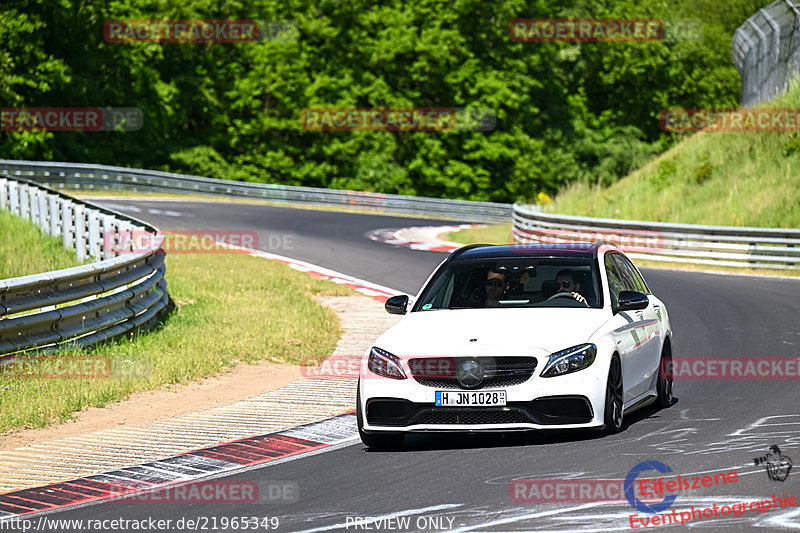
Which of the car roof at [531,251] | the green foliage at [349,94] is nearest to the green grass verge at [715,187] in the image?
the car roof at [531,251]

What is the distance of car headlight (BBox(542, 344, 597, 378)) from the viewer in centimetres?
862

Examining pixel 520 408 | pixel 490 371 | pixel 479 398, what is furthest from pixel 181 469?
pixel 520 408

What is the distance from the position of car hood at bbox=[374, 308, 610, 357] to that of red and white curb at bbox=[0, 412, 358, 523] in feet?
3.45

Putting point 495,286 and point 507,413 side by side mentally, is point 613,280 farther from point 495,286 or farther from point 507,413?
point 507,413

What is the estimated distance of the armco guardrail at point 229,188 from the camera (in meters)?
45.5

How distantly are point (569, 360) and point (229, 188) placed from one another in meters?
41.7

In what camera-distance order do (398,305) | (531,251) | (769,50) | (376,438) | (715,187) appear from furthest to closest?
1. (769,50)
2. (715,187)
3. (531,251)
4. (398,305)
5. (376,438)

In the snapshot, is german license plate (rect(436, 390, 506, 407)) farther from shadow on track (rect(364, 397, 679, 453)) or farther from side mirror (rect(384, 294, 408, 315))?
side mirror (rect(384, 294, 408, 315))

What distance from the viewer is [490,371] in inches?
339

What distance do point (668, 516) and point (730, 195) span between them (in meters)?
27.7

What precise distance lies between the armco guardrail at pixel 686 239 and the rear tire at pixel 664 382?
1667cm

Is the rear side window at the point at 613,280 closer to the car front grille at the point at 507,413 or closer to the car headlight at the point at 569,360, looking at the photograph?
the car headlight at the point at 569,360

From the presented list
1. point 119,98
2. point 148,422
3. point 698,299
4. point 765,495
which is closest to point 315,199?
point 119,98

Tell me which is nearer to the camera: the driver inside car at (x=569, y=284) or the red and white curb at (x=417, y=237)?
the driver inside car at (x=569, y=284)
